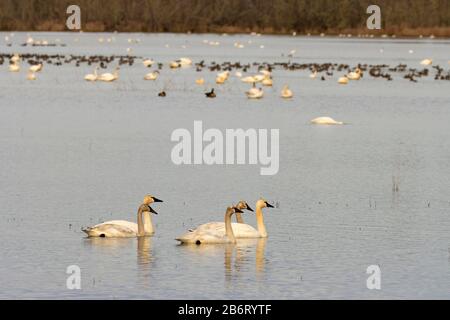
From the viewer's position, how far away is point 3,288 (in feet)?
59.0

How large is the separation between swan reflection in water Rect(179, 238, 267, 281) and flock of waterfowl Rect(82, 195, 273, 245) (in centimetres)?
11

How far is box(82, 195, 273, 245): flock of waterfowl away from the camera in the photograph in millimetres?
21531

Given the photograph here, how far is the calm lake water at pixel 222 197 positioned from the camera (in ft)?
62.0

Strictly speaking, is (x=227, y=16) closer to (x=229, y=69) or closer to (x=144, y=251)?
(x=229, y=69)

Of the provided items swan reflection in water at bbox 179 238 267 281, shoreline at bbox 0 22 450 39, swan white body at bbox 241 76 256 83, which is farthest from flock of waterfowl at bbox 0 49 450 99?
shoreline at bbox 0 22 450 39

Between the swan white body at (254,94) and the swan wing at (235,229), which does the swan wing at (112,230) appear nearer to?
the swan wing at (235,229)

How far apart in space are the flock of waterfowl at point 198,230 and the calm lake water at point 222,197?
178mm

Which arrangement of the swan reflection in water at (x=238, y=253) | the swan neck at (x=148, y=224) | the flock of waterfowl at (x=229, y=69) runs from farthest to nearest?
the flock of waterfowl at (x=229, y=69) → the swan neck at (x=148, y=224) → the swan reflection in water at (x=238, y=253)

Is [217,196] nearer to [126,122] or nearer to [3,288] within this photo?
[3,288]

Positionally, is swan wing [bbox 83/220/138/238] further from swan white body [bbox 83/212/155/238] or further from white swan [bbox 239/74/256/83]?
white swan [bbox 239/74/256/83]

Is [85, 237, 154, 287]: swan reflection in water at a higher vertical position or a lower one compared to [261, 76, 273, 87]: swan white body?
lower

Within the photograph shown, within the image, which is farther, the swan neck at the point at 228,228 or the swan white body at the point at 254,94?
the swan white body at the point at 254,94

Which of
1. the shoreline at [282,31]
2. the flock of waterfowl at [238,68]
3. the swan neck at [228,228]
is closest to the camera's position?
the swan neck at [228,228]

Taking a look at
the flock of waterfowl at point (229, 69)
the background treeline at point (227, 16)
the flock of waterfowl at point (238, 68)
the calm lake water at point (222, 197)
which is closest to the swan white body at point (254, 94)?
the calm lake water at point (222, 197)
